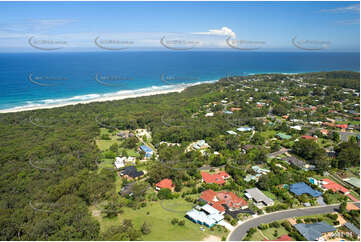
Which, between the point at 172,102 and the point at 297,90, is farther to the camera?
the point at 297,90

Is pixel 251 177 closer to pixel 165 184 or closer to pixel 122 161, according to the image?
pixel 165 184

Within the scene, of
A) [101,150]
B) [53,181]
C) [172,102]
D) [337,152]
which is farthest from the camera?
[172,102]

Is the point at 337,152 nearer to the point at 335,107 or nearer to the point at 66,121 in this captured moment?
the point at 335,107

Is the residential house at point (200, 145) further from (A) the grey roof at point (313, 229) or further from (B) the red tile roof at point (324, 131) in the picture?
(B) the red tile roof at point (324, 131)

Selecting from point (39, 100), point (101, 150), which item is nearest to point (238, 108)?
point (101, 150)

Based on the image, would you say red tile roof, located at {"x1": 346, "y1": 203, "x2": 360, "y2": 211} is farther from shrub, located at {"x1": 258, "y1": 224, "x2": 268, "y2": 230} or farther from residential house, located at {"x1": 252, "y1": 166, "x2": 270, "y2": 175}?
shrub, located at {"x1": 258, "y1": 224, "x2": 268, "y2": 230}

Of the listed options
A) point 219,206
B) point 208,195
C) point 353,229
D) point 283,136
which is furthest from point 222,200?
point 283,136
